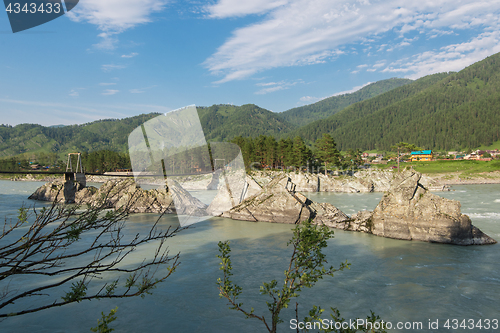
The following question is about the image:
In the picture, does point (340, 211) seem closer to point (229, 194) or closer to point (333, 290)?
point (229, 194)

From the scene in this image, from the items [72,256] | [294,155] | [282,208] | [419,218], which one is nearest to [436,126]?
[294,155]

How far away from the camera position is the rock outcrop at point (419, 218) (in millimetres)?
12734

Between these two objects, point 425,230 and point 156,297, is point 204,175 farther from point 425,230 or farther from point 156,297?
point 425,230

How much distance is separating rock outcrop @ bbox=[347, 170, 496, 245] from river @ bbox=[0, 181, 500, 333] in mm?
585

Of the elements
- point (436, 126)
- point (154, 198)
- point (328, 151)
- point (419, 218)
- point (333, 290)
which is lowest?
point (333, 290)

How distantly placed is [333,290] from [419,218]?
7565 millimetres

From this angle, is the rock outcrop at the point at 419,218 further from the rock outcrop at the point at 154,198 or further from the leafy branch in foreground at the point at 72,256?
the rock outcrop at the point at 154,198

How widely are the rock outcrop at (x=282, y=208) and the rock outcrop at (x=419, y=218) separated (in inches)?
105

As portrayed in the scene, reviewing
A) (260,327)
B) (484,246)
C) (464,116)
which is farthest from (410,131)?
(260,327)

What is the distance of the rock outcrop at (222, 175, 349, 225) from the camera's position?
1708cm

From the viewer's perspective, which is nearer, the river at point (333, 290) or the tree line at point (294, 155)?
the river at point (333, 290)

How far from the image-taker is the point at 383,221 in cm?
1449

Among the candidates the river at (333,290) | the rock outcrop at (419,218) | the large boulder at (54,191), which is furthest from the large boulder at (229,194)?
the large boulder at (54,191)

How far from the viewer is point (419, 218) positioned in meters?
13.5
